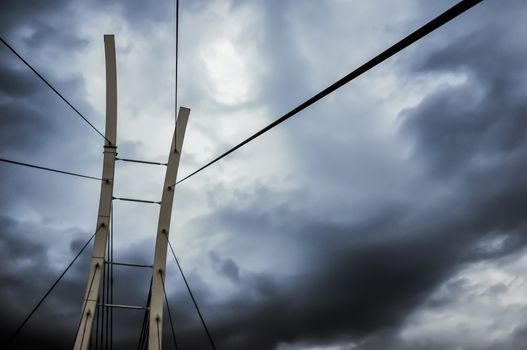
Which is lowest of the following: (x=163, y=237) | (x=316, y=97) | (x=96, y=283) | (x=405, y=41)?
(x=405, y=41)

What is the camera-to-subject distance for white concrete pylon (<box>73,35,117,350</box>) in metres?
19.3

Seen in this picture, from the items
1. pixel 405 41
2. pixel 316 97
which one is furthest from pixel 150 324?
pixel 405 41

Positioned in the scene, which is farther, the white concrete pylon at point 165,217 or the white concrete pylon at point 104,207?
the white concrete pylon at point 165,217

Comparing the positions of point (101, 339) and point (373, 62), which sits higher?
point (101, 339)

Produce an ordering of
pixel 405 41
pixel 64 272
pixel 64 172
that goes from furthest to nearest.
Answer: pixel 64 272, pixel 64 172, pixel 405 41

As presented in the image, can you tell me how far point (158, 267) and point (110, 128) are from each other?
19.8ft

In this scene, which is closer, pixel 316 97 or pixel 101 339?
pixel 316 97

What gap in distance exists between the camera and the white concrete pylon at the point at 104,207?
1933 cm

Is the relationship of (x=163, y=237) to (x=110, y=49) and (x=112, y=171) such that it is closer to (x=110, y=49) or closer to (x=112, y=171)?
(x=112, y=171)

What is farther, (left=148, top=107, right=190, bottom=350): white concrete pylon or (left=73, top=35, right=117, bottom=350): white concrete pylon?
(left=148, top=107, right=190, bottom=350): white concrete pylon

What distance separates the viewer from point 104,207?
20.6 m

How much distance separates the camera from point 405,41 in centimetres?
545

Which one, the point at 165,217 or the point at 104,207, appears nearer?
the point at 104,207

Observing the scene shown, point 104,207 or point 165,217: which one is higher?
point 104,207
